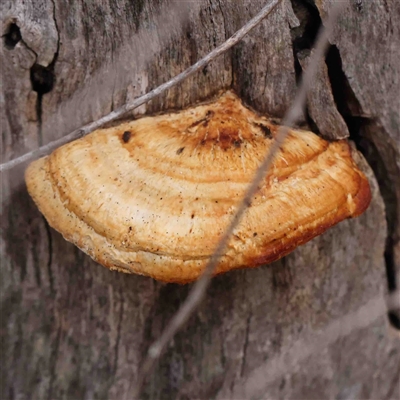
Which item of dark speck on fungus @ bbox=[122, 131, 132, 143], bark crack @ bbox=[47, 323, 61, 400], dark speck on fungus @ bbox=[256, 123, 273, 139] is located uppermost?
dark speck on fungus @ bbox=[256, 123, 273, 139]

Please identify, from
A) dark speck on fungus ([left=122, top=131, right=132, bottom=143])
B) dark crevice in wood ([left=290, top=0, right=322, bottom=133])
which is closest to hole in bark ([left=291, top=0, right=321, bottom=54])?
dark crevice in wood ([left=290, top=0, right=322, bottom=133])

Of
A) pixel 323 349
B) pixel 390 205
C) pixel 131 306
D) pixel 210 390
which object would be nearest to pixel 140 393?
pixel 210 390

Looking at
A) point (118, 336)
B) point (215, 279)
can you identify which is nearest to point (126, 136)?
point (215, 279)

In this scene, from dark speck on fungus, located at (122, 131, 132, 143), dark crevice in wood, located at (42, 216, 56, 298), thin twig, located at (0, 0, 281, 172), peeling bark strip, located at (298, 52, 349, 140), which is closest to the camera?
thin twig, located at (0, 0, 281, 172)

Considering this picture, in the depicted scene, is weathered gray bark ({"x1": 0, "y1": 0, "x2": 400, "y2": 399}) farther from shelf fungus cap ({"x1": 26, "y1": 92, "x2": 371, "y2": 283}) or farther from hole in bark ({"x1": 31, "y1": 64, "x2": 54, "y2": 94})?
shelf fungus cap ({"x1": 26, "y1": 92, "x2": 371, "y2": 283})

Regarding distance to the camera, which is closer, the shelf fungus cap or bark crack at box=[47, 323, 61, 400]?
the shelf fungus cap

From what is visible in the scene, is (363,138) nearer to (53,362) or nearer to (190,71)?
(190,71)

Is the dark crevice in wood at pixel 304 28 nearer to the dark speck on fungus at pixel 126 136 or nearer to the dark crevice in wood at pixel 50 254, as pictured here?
the dark speck on fungus at pixel 126 136
